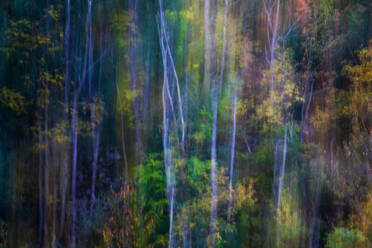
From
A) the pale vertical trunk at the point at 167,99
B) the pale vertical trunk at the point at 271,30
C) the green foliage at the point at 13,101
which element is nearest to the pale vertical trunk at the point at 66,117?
the green foliage at the point at 13,101

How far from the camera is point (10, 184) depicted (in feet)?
15.6

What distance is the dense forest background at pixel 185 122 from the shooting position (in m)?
4.70

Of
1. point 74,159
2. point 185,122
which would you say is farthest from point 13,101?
point 185,122

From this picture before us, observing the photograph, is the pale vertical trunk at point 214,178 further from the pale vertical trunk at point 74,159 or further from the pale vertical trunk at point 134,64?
the pale vertical trunk at point 74,159

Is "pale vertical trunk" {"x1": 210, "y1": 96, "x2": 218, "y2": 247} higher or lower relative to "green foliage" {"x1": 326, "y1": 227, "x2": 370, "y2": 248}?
higher

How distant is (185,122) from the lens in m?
5.15

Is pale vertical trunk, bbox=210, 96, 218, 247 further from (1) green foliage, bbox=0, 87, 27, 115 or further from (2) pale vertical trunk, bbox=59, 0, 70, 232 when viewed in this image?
(1) green foliage, bbox=0, 87, 27, 115

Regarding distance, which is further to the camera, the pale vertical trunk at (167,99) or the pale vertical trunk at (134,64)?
the pale vertical trunk at (134,64)

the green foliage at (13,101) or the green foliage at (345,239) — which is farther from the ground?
the green foliage at (13,101)

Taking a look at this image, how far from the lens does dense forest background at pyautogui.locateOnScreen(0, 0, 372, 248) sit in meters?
4.70

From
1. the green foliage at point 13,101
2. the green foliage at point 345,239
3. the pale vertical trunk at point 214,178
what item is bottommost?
the green foliage at point 345,239

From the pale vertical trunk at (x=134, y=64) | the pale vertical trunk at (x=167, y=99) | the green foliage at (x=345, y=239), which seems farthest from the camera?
the pale vertical trunk at (x=134, y=64)

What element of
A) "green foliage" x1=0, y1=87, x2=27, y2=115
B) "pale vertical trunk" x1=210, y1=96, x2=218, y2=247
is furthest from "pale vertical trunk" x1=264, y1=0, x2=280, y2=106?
"green foliage" x1=0, y1=87, x2=27, y2=115

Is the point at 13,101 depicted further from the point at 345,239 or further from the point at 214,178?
the point at 345,239
